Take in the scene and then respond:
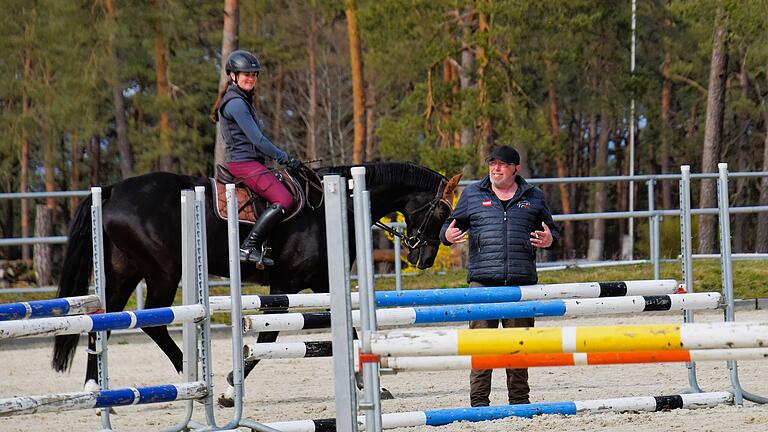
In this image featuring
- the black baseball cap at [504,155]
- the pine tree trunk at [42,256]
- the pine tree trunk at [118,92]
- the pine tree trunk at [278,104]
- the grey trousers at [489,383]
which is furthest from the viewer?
the pine tree trunk at [278,104]

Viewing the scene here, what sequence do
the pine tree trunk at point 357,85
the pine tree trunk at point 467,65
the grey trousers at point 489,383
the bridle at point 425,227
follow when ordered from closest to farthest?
1. the grey trousers at point 489,383
2. the bridle at point 425,227
3. the pine tree trunk at point 467,65
4. the pine tree trunk at point 357,85

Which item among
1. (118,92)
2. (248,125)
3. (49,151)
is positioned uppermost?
(118,92)

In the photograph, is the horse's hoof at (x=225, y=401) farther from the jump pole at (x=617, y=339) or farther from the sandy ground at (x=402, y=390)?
the jump pole at (x=617, y=339)

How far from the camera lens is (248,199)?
384 inches

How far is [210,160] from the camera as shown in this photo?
38906 mm

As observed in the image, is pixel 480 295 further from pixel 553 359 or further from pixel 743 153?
pixel 743 153

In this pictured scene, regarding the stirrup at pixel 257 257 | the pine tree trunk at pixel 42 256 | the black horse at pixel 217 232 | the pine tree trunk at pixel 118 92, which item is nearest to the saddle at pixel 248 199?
the black horse at pixel 217 232

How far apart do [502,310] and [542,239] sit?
1019 millimetres

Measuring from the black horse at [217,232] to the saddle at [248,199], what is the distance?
0.10 m

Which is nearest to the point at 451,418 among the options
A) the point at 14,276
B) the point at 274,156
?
the point at 274,156

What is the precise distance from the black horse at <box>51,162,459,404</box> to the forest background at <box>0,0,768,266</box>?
42.2ft

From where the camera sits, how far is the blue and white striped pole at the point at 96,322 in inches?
214

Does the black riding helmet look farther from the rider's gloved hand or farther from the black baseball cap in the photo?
the black baseball cap

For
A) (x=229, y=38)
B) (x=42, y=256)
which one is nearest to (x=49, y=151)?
(x=42, y=256)
